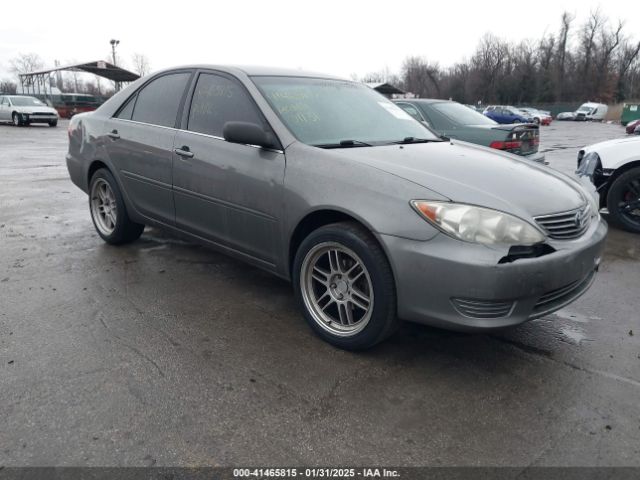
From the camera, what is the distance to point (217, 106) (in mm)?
3768

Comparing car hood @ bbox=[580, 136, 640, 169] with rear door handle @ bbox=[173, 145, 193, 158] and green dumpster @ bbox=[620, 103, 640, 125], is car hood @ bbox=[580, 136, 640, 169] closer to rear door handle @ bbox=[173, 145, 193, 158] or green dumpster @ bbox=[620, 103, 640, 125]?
rear door handle @ bbox=[173, 145, 193, 158]

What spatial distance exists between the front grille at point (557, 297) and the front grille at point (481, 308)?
192 millimetres

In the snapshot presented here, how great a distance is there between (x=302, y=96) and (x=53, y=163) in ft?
32.8

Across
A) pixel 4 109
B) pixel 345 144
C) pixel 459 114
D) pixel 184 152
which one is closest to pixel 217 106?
pixel 184 152

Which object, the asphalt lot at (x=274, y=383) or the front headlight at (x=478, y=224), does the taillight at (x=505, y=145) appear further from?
the front headlight at (x=478, y=224)

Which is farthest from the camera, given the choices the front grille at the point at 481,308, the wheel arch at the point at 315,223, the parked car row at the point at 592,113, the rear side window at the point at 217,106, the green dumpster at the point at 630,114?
the parked car row at the point at 592,113

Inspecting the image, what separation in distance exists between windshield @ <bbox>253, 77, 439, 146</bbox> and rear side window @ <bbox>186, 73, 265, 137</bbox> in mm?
149

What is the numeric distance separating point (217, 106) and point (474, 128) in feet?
16.9

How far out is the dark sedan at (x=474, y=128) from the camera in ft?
24.3

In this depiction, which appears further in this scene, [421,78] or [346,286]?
[421,78]

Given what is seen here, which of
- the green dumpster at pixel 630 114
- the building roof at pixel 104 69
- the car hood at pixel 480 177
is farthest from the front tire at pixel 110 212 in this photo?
the green dumpster at pixel 630 114

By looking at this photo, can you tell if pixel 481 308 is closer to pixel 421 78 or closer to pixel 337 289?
pixel 337 289

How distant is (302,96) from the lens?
12.1ft

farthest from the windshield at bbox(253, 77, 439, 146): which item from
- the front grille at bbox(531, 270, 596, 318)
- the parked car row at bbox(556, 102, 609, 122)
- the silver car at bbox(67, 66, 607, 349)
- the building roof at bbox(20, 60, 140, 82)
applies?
the parked car row at bbox(556, 102, 609, 122)
